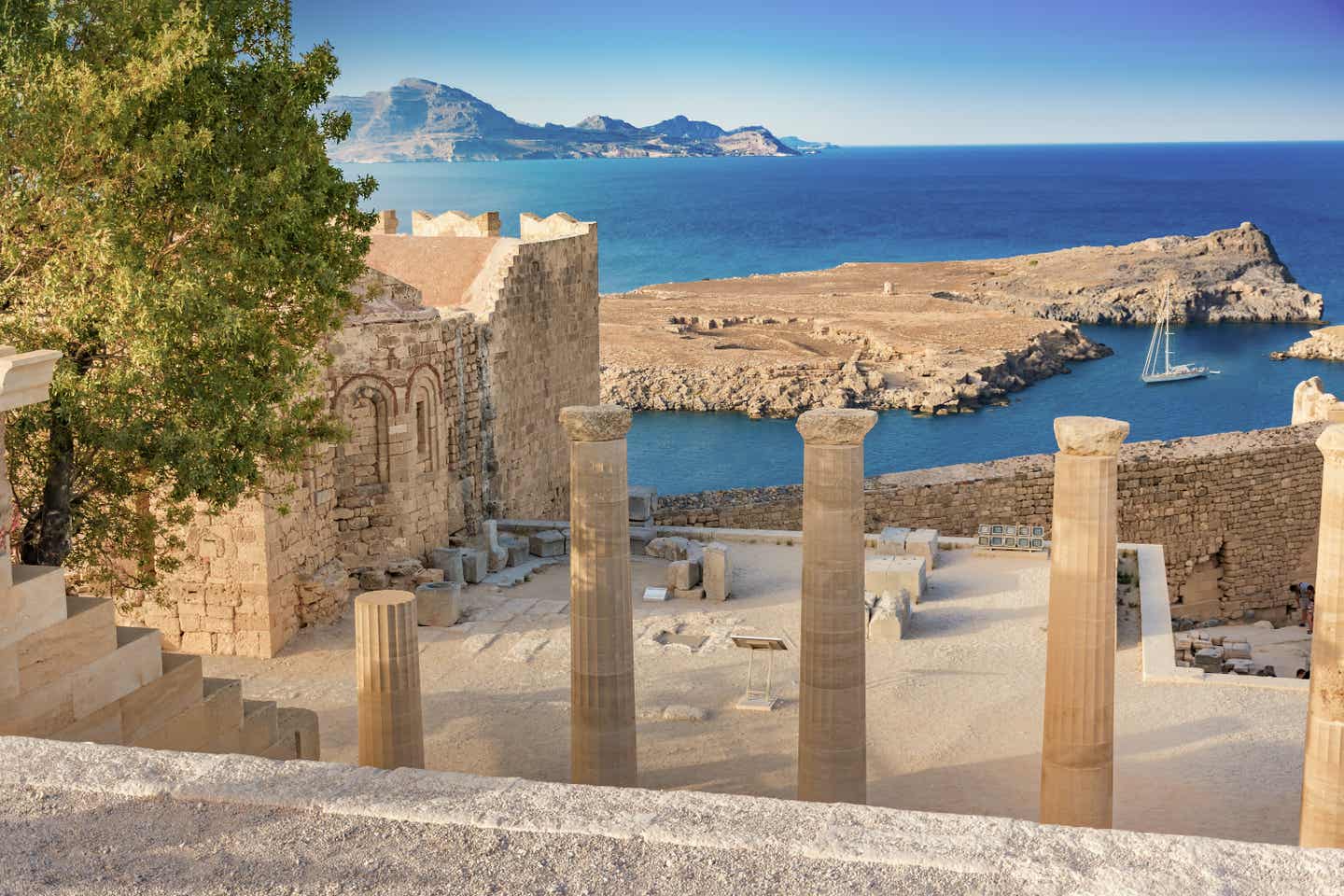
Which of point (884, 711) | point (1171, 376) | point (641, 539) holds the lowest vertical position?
point (1171, 376)

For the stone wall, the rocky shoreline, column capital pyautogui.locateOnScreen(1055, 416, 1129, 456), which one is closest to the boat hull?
the rocky shoreline

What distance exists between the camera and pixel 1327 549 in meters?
9.24

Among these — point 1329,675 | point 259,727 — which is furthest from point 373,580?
point 1329,675

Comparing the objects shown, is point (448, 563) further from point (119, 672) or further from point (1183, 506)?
point (1183, 506)

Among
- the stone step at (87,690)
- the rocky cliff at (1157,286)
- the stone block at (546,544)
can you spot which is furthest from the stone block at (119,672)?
the rocky cliff at (1157,286)

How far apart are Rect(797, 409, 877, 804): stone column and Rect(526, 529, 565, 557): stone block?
396 inches

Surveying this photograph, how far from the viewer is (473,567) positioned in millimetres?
19562

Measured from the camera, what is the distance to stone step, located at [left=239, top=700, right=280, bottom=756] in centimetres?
1202

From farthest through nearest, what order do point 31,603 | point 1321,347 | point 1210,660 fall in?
point 1321,347, point 1210,660, point 31,603

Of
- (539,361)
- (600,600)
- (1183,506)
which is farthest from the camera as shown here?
(1183,506)

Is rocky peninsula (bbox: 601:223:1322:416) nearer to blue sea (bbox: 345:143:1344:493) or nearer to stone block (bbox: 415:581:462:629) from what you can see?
blue sea (bbox: 345:143:1344:493)

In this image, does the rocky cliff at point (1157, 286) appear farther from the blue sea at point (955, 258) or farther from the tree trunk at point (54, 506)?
the tree trunk at point (54, 506)

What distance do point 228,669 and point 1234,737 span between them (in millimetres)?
10947

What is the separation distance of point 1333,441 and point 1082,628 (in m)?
2.12
